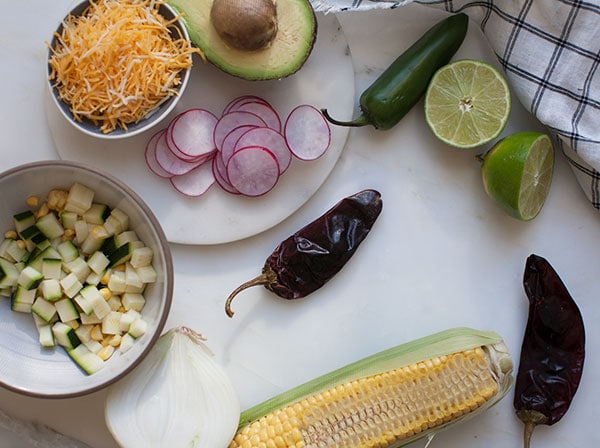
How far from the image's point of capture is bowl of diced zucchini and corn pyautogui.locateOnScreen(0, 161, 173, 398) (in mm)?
1803

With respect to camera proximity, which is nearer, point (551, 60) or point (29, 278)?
point (29, 278)

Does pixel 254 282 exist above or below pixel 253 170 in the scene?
below

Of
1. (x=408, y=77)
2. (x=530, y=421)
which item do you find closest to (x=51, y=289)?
(x=408, y=77)

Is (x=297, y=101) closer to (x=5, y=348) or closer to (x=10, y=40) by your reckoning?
(x=10, y=40)

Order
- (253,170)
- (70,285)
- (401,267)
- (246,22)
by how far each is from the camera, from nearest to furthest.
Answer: (246,22) < (70,285) < (253,170) < (401,267)

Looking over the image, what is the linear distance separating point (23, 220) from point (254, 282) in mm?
610

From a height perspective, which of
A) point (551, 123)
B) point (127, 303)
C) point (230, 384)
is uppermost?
point (551, 123)

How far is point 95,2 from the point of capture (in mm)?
1834

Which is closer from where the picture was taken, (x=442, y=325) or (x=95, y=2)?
(x=95, y=2)

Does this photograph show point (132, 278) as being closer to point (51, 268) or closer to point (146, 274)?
point (146, 274)

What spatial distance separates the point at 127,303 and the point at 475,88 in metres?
1.07

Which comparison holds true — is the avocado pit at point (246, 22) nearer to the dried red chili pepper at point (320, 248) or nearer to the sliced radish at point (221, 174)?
the sliced radish at point (221, 174)

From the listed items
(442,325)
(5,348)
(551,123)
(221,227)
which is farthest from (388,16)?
(5,348)

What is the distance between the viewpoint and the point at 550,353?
2018 mm
